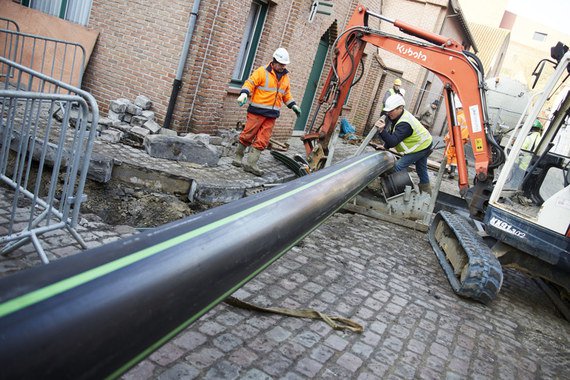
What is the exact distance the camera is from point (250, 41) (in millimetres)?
10195

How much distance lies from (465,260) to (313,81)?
10090 millimetres

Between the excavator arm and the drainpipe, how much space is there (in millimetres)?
2532

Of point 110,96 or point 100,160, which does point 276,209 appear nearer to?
point 100,160

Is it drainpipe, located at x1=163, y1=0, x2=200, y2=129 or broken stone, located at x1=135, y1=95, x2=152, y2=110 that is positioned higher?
drainpipe, located at x1=163, y1=0, x2=200, y2=129

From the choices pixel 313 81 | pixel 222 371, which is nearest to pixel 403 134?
pixel 222 371

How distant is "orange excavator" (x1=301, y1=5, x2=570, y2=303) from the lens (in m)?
5.23

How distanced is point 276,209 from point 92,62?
843cm

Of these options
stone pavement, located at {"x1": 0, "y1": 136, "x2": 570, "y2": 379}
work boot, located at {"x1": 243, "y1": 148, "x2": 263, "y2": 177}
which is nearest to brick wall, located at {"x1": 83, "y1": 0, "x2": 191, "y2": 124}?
work boot, located at {"x1": 243, "y1": 148, "x2": 263, "y2": 177}

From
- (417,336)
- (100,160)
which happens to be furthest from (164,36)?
(417,336)

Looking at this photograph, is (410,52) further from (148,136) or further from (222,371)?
(222,371)

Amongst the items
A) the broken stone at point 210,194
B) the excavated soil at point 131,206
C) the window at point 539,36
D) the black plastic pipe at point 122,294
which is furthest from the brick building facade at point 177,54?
the window at point 539,36

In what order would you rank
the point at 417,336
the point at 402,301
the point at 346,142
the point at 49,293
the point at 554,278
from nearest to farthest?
the point at 49,293
the point at 417,336
the point at 402,301
the point at 554,278
the point at 346,142

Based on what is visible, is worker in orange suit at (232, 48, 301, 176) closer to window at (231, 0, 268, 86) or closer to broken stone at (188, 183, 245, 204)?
broken stone at (188, 183, 245, 204)

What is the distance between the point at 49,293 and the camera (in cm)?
82
